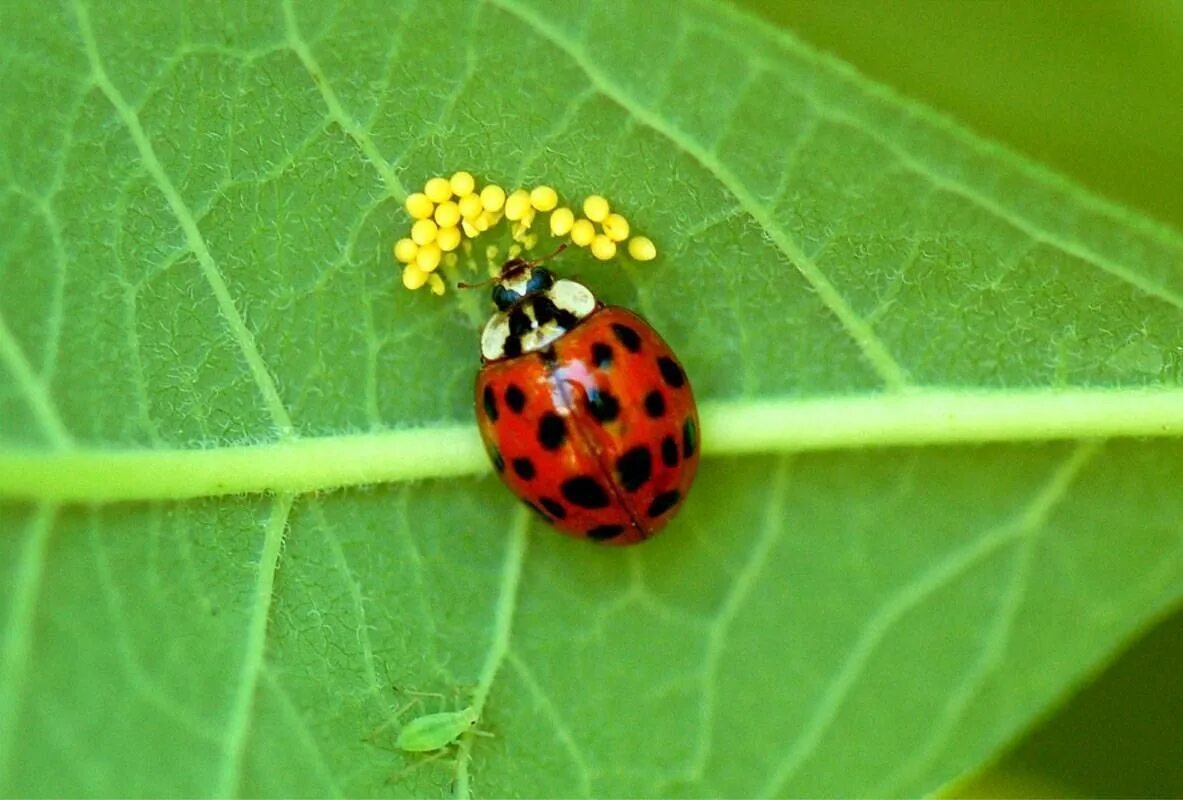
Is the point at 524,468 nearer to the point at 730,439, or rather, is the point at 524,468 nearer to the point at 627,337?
the point at 627,337

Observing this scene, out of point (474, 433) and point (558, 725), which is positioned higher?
point (474, 433)

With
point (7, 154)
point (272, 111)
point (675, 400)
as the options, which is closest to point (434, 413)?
point (675, 400)

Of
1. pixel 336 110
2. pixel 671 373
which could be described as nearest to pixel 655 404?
pixel 671 373

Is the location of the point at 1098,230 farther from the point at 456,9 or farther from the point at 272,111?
the point at 272,111

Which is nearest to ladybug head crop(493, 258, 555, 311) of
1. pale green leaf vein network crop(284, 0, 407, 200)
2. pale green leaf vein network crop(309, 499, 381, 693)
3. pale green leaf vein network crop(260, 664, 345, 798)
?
pale green leaf vein network crop(284, 0, 407, 200)

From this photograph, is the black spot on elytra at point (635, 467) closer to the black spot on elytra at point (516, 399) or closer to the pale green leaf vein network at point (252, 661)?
the black spot on elytra at point (516, 399)
